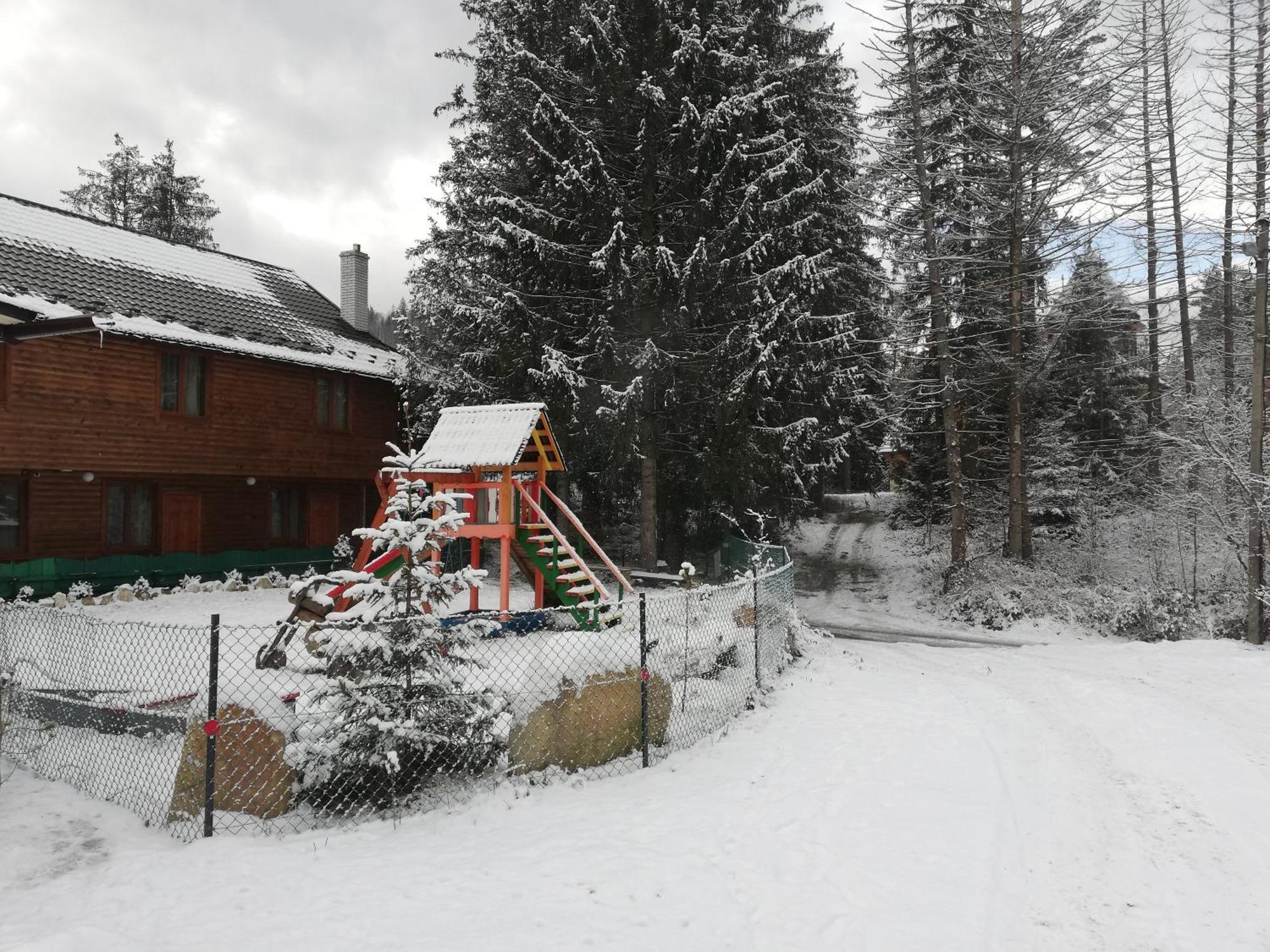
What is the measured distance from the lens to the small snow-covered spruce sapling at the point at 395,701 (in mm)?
5395

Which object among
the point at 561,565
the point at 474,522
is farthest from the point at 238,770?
the point at 474,522

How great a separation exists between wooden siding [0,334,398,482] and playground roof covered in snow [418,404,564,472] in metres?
Answer: 8.09

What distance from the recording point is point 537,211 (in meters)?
16.6

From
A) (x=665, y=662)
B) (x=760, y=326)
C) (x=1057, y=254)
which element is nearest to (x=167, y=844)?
(x=665, y=662)

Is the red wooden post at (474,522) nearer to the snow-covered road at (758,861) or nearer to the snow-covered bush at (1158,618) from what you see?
the snow-covered road at (758,861)

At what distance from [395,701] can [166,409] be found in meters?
14.3

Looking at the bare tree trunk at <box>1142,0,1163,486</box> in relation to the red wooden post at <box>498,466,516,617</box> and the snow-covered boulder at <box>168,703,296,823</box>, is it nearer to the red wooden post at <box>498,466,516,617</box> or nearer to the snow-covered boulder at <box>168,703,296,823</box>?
the red wooden post at <box>498,466,516,617</box>

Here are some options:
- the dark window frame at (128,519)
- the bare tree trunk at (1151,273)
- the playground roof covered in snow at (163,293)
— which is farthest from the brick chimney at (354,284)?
the bare tree trunk at (1151,273)

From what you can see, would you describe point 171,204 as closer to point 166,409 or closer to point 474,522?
point 166,409

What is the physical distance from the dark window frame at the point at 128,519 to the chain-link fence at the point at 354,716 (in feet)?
30.7

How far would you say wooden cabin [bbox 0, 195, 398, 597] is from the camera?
14562 mm

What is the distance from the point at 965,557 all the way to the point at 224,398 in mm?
18083

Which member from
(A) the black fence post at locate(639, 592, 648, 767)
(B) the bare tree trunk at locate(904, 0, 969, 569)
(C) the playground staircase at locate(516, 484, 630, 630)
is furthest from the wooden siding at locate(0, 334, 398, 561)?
(B) the bare tree trunk at locate(904, 0, 969, 569)

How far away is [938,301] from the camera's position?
18.6 meters
